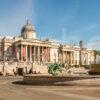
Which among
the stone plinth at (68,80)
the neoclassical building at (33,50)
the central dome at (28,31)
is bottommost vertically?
the stone plinth at (68,80)

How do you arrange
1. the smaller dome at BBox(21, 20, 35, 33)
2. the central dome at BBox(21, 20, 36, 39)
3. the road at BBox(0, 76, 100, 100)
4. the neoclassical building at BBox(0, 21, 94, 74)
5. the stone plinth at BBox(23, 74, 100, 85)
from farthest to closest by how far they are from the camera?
the smaller dome at BBox(21, 20, 35, 33) → the central dome at BBox(21, 20, 36, 39) → the neoclassical building at BBox(0, 21, 94, 74) → the stone plinth at BBox(23, 74, 100, 85) → the road at BBox(0, 76, 100, 100)

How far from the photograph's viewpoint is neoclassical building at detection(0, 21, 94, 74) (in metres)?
114

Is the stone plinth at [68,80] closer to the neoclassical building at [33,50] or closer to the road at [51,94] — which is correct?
the road at [51,94]

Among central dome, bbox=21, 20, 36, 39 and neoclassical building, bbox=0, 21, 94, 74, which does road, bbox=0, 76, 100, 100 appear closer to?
neoclassical building, bbox=0, 21, 94, 74

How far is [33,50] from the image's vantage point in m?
120

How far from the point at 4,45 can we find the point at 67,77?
81.1 m

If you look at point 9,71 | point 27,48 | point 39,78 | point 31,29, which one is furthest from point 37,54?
point 39,78

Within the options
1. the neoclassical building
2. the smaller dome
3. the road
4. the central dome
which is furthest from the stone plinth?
the smaller dome

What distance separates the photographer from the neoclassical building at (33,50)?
114m

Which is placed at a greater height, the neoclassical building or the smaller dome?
the smaller dome

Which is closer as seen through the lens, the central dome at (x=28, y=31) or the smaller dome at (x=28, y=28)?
the central dome at (x=28, y=31)

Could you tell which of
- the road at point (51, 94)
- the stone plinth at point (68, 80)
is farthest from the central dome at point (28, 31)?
the road at point (51, 94)

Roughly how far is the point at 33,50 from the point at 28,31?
10.0 m

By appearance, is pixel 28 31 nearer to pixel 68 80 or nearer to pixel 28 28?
pixel 28 28
